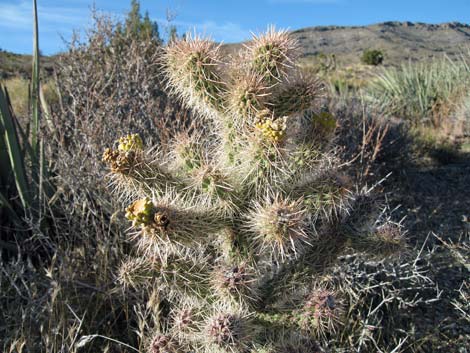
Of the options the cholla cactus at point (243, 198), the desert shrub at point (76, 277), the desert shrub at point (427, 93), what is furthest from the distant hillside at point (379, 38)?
the cholla cactus at point (243, 198)

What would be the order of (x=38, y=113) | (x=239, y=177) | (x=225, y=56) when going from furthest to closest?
(x=38, y=113) < (x=225, y=56) < (x=239, y=177)

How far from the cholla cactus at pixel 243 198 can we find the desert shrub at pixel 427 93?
804 cm

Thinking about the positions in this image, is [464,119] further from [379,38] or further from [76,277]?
[379,38]

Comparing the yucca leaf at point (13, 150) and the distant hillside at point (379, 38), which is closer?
the yucca leaf at point (13, 150)

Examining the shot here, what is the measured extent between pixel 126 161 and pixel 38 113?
293 cm

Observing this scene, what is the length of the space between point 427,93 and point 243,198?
31.4 feet

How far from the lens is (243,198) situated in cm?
217

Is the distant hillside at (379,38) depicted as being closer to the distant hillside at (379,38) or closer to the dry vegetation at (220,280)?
the distant hillside at (379,38)

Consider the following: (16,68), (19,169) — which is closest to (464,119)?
(19,169)

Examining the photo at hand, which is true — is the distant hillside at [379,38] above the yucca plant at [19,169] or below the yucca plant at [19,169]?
above

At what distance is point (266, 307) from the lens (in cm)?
226

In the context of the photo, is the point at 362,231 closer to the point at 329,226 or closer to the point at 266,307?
the point at 329,226

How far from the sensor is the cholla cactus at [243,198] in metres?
Answer: 1.92

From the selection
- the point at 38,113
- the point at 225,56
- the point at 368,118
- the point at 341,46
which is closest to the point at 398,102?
the point at 368,118
